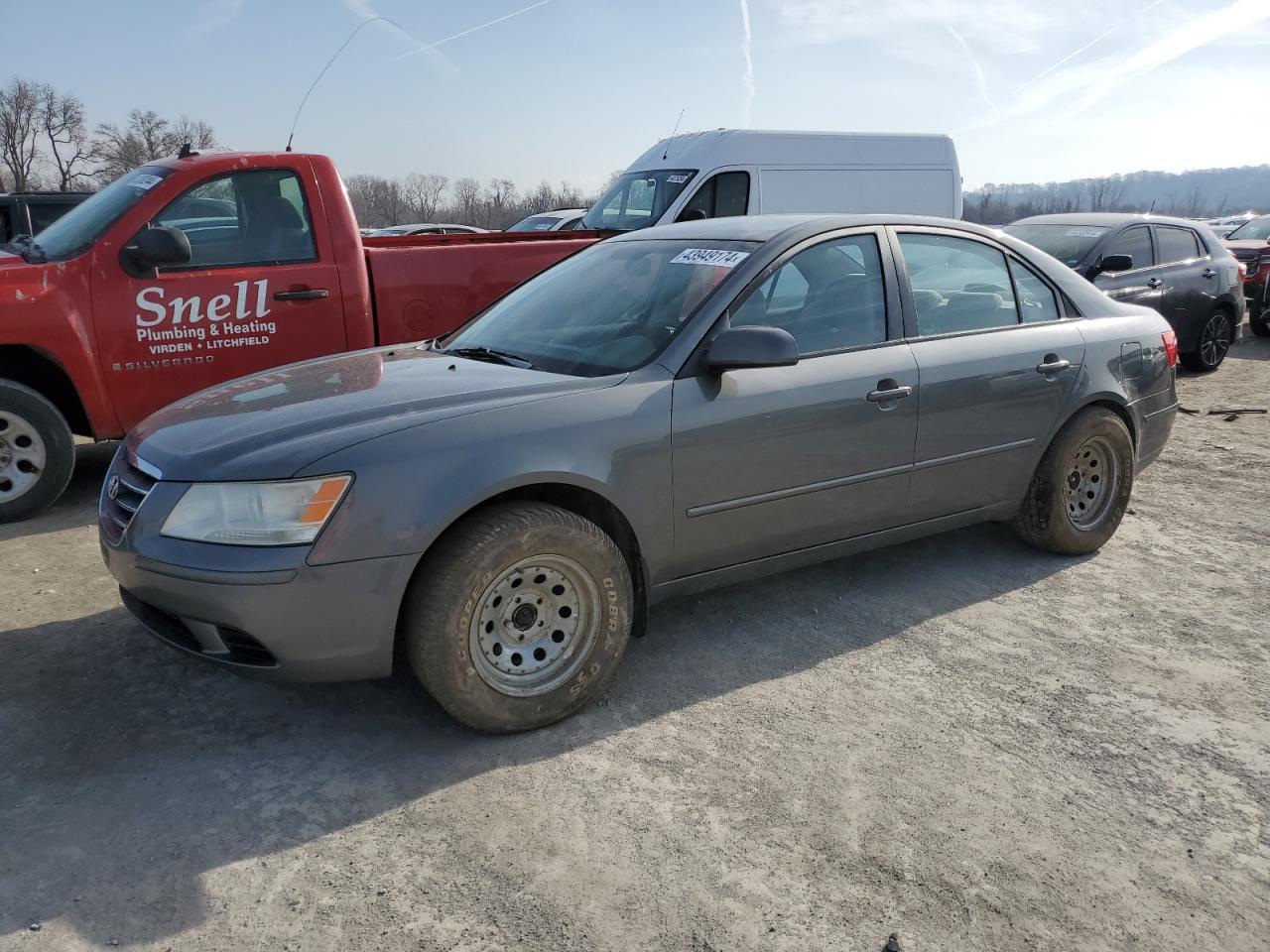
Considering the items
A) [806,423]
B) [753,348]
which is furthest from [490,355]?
[806,423]

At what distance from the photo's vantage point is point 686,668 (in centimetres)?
374

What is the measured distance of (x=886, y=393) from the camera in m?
3.97

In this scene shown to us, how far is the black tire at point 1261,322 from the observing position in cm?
1294

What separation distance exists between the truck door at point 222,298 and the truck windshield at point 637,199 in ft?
19.3

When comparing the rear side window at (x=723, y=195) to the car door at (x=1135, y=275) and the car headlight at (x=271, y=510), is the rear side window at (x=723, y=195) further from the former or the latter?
the car headlight at (x=271, y=510)

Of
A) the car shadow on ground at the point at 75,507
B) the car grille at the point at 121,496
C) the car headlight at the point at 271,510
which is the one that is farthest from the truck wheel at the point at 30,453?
the car headlight at the point at 271,510

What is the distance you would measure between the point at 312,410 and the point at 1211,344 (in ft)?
33.4

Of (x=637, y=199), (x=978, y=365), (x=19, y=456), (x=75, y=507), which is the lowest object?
(x=75, y=507)

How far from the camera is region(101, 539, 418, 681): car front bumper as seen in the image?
2885 millimetres

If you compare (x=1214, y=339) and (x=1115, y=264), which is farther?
(x=1214, y=339)

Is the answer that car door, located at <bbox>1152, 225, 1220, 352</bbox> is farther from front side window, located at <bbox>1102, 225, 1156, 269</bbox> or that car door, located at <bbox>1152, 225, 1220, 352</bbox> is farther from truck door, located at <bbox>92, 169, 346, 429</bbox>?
truck door, located at <bbox>92, 169, 346, 429</bbox>

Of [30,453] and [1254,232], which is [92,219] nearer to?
[30,453]

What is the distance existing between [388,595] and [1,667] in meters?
1.80

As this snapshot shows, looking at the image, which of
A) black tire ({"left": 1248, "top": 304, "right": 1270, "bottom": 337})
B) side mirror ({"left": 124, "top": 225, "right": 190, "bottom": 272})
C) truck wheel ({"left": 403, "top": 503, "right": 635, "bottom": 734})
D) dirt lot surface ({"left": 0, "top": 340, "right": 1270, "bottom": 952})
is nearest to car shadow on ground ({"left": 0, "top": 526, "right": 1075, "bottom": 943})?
dirt lot surface ({"left": 0, "top": 340, "right": 1270, "bottom": 952})
